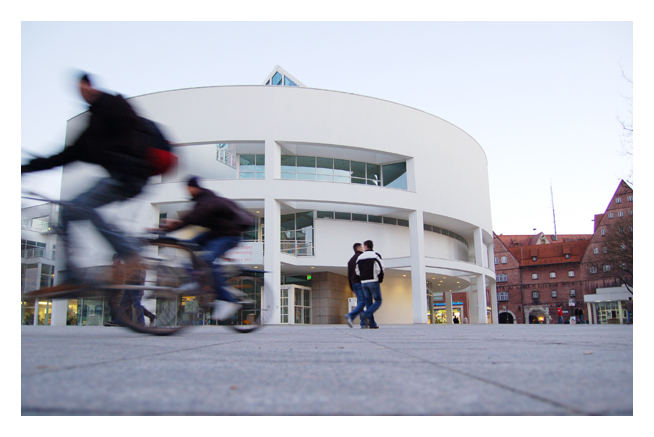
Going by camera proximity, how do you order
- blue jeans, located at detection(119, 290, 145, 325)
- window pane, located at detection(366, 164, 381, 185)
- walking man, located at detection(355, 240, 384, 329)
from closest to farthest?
blue jeans, located at detection(119, 290, 145, 325)
walking man, located at detection(355, 240, 384, 329)
window pane, located at detection(366, 164, 381, 185)

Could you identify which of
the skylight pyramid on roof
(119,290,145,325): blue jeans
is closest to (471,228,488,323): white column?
the skylight pyramid on roof

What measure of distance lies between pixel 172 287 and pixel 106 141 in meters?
1.75

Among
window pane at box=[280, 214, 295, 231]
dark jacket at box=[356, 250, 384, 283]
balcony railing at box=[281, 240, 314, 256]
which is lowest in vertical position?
dark jacket at box=[356, 250, 384, 283]

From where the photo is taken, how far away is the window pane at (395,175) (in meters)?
26.7

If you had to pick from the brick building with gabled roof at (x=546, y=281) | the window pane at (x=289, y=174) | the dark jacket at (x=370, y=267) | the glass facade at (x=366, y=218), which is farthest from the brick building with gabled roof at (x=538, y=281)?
the dark jacket at (x=370, y=267)

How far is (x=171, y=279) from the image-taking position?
17.2 ft

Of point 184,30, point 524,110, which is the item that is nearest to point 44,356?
point 184,30

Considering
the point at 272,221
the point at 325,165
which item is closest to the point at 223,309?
the point at 272,221

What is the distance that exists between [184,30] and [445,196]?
24704 millimetres

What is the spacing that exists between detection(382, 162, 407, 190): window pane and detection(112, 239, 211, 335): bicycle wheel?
852 inches

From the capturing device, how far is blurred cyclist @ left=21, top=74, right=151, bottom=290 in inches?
168

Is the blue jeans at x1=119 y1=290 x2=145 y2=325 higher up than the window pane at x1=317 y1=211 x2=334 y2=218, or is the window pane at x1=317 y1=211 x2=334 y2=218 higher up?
the window pane at x1=317 y1=211 x2=334 y2=218

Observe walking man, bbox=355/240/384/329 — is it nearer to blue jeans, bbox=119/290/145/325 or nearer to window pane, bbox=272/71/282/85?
blue jeans, bbox=119/290/145/325

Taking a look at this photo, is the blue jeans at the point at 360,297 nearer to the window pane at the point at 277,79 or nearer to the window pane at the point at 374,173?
the window pane at the point at 374,173
